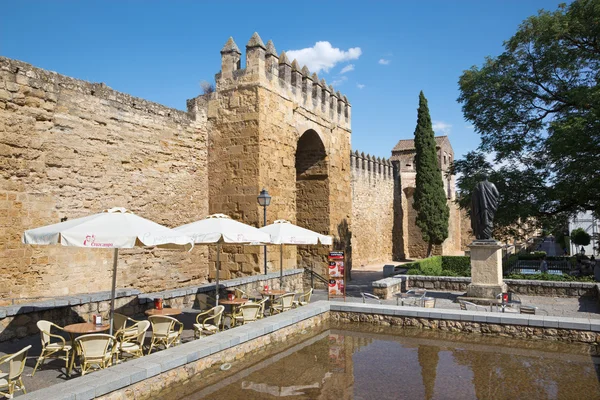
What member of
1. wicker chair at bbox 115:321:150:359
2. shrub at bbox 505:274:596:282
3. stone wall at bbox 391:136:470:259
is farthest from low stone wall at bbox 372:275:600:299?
stone wall at bbox 391:136:470:259

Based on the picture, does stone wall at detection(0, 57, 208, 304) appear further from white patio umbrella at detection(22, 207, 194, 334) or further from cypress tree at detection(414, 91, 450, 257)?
cypress tree at detection(414, 91, 450, 257)

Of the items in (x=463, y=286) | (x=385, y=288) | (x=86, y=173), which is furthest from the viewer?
(x=463, y=286)

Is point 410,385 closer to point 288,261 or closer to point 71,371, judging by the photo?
point 71,371

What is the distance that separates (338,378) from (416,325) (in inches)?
125

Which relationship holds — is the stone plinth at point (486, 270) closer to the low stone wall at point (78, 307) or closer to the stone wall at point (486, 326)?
the stone wall at point (486, 326)

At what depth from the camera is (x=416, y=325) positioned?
861 cm

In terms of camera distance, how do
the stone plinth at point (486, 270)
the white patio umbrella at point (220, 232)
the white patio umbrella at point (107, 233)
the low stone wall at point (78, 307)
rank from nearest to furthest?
1. the white patio umbrella at point (107, 233)
2. the low stone wall at point (78, 307)
3. the white patio umbrella at point (220, 232)
4. the stone plinth at point (486, 270)

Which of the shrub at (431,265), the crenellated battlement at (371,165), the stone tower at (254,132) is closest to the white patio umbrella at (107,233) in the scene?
the stone tower at (254,132)

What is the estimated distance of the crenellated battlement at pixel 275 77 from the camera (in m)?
13.1

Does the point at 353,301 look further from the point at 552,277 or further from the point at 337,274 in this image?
the point at 552,277

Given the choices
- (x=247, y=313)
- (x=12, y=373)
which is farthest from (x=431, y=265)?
(x=12, y=373)

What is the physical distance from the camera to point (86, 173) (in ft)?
34.3

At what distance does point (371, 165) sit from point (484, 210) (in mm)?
18321

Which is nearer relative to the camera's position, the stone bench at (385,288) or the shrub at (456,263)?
the stone bench at (385,288)
